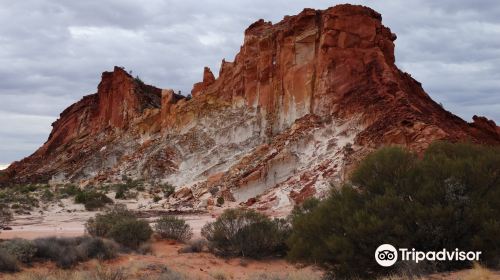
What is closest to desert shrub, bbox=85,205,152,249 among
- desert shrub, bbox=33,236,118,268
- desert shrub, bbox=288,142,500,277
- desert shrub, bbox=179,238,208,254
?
desert shrub, bbox=33,236,118,268

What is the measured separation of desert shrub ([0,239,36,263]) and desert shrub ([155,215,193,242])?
5269mm

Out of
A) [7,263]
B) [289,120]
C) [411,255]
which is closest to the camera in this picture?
[411,255]

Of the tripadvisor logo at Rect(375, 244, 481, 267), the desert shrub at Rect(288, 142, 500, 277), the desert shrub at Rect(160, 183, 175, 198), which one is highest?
the desert shrub at Rect(160, 183, 175, 198)

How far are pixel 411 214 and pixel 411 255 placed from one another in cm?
75

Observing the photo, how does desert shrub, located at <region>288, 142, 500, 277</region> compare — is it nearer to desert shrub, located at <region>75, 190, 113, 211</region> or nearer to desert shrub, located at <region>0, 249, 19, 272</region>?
desert shrub, located at <region>0, 249, 19, 272</region>

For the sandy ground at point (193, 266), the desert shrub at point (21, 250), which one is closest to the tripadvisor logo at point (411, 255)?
the sandy ground at point (193, 266)

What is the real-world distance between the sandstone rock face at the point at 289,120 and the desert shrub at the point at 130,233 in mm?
11047

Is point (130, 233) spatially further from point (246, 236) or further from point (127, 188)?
point (127, 188)

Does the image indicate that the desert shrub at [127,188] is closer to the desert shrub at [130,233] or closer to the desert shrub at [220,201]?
the desert shrub at [220,201]

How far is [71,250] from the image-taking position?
49.1ft

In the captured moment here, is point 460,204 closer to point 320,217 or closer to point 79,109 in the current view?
point 320,217

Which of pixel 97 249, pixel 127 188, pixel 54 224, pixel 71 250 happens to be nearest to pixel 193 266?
pixel 97 249

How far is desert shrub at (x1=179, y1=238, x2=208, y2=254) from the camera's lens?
55.7 ft

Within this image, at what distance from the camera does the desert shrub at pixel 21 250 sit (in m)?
14.2
